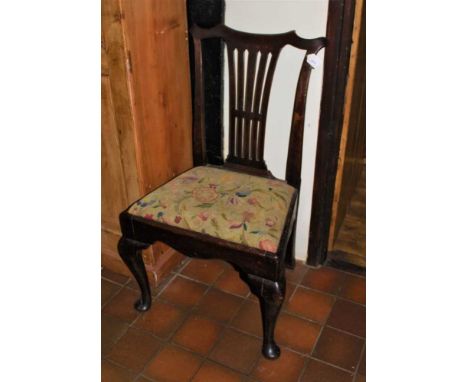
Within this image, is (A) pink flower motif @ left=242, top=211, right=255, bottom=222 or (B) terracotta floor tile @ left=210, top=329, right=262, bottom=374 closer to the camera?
(A) pink flower motif @ left=242, top=211, right=255, bottom=222

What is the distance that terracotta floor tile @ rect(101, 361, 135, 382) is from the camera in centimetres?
168

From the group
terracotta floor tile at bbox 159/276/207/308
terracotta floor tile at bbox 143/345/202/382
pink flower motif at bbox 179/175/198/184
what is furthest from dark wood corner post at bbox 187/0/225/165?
terracotta floor tile at bbox 143/345/202/382

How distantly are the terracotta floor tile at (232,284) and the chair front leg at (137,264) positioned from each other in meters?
0.34

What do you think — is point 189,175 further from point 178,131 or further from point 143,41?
point 143,41

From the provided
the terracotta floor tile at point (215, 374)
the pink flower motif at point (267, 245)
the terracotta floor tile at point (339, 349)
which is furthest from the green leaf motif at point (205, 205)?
the terracotta floor tile at point (339, 349)

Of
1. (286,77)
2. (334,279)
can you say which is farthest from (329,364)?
(286,77)

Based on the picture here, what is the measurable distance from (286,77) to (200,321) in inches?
42.1

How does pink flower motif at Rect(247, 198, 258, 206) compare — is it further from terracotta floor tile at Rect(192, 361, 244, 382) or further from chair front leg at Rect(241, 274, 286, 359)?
terracotta floor tile at Rect(192, 361, 244, 382)

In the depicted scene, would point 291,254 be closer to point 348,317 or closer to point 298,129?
point 348,317

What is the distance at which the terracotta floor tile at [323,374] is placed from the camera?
167 centimetres

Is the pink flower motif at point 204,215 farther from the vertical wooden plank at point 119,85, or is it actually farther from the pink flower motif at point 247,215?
the vertical wooden plank at point 119,85

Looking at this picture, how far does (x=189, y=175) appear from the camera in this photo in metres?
1.86

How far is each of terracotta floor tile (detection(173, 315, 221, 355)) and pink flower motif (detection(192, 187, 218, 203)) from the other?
57 centimetres

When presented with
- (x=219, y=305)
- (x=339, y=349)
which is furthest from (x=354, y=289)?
(x=219, y=305)
